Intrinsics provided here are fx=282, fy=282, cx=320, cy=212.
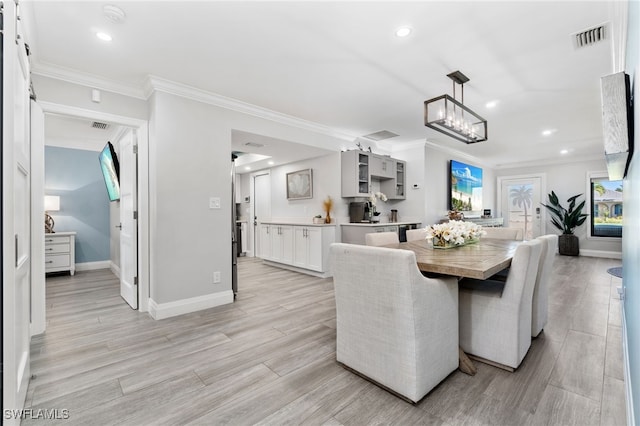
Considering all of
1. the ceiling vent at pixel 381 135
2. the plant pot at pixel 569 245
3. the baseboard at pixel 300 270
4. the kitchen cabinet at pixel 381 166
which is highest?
the ceiling vent at pixel 381 135

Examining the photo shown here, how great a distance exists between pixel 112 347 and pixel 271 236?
11.4 ft

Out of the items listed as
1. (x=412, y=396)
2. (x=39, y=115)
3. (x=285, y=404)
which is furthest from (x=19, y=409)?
(x=39, y=115)

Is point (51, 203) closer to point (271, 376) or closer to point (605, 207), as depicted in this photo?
point (271, 376)

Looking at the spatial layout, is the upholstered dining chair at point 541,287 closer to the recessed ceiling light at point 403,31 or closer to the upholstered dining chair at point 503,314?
the upholstered dining chair at point 503,314

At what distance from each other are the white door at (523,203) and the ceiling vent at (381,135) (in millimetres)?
5132

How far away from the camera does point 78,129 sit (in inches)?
177

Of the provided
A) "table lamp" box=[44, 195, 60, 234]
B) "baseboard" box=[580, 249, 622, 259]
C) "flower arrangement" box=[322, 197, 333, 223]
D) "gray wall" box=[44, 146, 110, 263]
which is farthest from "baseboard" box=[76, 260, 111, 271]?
"baseboard" box=[580, 249, 622, 259]

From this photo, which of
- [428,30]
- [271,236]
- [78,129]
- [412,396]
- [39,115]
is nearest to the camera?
[412,396]

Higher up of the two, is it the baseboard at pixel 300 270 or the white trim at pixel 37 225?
the white trim at pixel 37 225

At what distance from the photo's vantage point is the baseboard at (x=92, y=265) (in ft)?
17.3

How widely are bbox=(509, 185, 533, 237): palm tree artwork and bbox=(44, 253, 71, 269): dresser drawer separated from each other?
413 inches

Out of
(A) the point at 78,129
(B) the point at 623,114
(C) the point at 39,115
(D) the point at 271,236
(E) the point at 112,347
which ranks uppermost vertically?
(A) the point at 78,129

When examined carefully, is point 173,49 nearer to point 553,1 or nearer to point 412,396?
point 553,1

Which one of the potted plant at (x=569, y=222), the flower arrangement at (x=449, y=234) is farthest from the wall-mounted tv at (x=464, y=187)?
the flower arrangement at (x=449, y=234)
